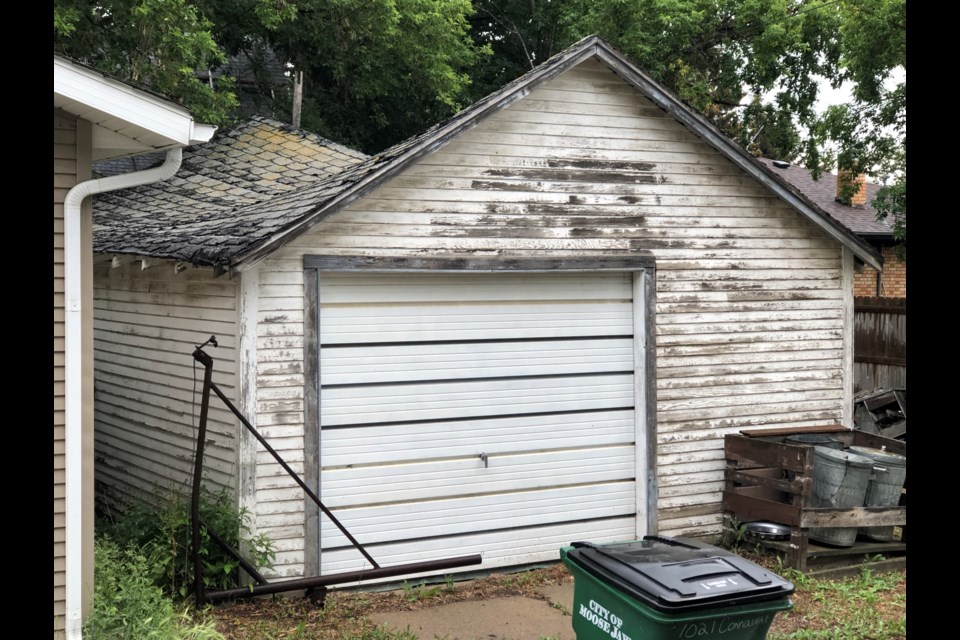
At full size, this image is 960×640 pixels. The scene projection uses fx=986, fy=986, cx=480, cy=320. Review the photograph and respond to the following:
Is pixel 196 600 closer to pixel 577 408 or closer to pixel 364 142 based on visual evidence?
pixel 577 408

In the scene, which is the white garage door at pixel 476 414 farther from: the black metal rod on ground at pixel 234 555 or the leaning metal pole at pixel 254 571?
the black metal rod on ground at pixel 234 555

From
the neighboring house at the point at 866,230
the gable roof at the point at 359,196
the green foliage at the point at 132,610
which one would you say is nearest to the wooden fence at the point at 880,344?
the neighboring house at the point at 866,230

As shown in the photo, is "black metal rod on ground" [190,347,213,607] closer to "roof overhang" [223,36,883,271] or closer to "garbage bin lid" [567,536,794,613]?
Answer: "roof overhang" [223,36,883,271]

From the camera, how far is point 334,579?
7.23 metres

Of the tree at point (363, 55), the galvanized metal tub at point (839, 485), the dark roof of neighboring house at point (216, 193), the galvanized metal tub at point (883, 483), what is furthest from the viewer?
the tree at point (363, 55)

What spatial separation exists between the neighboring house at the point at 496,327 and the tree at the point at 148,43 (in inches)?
176

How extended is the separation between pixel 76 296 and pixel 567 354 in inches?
182

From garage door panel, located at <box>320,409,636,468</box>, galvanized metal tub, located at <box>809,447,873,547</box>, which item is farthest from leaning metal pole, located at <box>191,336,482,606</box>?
galvanized metal tub, located at <box>809,447,873,547</box>

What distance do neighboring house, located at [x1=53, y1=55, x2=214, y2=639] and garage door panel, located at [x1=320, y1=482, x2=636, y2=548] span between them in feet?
8.41

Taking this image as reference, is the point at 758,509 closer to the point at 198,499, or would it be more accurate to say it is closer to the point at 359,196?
the point at 359,196

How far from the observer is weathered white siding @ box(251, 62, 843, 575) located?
25.5 feet

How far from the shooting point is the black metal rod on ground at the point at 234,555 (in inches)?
278
